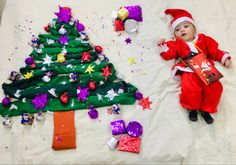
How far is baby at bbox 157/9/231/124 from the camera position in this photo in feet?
4.75

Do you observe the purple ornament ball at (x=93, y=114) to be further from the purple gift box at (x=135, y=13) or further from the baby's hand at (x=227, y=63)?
the baby's hand at (x=227, y=63)

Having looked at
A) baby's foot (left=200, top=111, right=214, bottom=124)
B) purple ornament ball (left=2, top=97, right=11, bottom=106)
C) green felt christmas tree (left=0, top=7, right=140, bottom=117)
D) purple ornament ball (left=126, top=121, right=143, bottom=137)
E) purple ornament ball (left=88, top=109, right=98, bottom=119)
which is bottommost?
purple ornament ball (left=126, top=121, right=143, bottom=137)

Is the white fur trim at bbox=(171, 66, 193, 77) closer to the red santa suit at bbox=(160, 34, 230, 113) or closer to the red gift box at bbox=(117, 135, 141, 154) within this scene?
the red santa suit at bbox=(160, 34, 230, 113)

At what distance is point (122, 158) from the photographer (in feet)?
4.52

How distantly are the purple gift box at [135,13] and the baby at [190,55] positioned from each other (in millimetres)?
165

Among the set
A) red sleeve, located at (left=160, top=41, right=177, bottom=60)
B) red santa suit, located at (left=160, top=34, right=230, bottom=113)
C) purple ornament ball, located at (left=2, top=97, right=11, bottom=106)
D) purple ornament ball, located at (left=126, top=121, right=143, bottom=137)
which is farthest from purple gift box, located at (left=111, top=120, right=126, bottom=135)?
purple ornament ball, located at (left=2, top=97, right=11, bottom=106)

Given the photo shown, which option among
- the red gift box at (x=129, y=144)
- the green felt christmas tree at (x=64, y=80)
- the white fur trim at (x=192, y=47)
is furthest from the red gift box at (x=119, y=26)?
the red gift box at (x=129, y=144)

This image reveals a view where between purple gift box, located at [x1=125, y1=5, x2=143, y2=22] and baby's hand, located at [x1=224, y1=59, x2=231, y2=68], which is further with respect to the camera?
purple gift box, located at [x1=125, y1=5, x2=143, y2=22]

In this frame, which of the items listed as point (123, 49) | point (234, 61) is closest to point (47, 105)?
point (123, 49)

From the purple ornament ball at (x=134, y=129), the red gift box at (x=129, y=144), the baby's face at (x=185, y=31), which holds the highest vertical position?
the baby's face at (x=185, y=31)

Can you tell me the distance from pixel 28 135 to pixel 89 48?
584 mm

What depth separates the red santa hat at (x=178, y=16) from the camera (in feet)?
5.44

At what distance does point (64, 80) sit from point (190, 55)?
704 mm

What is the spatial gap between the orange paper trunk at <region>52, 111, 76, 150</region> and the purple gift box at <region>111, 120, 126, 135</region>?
7.9 inches
